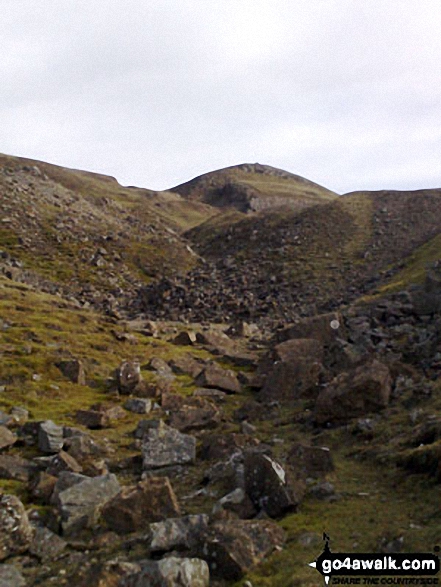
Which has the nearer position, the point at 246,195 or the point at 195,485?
the point at 195,485

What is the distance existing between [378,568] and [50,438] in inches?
487

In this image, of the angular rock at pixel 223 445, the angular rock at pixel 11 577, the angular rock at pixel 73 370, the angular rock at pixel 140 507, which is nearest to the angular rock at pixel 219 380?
the angular rock at pixel 73 370

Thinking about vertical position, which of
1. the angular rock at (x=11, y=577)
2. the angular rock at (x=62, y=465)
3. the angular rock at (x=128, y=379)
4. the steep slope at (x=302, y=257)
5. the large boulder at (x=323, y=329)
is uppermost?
the steep slope at (x=302, y=257)

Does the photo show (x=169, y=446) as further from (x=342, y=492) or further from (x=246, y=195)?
(x=246, y=195)

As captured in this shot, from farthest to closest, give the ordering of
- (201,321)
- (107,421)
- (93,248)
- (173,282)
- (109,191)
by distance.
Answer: (109,191) < (93,248) < (173,282) < (201,321) < (107,421)

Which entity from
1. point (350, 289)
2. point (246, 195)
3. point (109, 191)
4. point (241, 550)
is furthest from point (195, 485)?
point (246, 195)

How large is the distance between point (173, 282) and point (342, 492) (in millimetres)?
55916

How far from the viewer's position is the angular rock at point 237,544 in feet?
35.9

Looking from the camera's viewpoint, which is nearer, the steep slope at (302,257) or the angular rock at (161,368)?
the angular rock at (161,368)

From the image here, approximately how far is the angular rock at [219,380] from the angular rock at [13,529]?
18078 millimetres

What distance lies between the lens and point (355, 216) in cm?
8631

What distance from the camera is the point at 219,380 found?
31.2 meters

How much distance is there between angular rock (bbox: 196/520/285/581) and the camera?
1095 centimetres

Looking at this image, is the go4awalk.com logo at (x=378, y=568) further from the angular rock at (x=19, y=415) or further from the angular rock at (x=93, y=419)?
the angular rock at (x=19, y=415)
